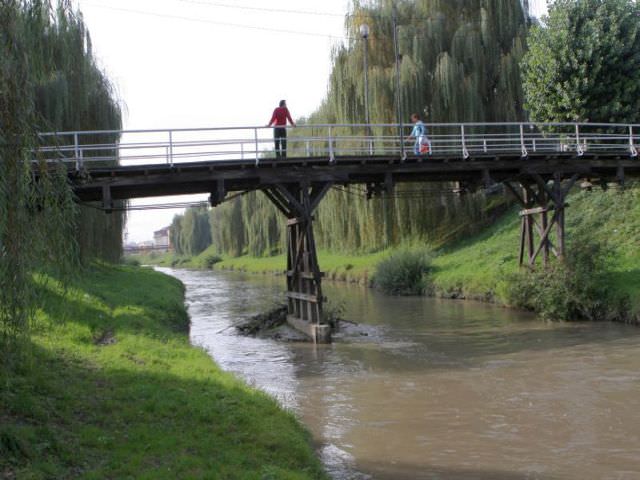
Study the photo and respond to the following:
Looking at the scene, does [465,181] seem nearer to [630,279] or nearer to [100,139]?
[630,279]

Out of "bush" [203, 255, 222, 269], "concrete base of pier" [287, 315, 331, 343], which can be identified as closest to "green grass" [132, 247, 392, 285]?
"bush" [203, 255, 222, 269]

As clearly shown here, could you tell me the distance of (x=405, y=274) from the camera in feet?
96.2

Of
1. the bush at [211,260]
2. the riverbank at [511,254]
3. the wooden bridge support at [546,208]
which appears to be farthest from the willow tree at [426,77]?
the bush at [211,260]

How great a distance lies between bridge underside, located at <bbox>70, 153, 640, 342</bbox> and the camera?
1641cm

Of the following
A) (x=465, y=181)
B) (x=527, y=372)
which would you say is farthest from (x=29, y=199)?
(x=465, y=181)

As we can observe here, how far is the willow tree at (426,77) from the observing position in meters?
29.3

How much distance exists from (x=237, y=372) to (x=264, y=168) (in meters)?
5.69

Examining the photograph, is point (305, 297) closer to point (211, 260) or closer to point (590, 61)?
point (590, 61)

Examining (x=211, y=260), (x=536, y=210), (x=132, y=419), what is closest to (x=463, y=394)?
(x=132, y=419)

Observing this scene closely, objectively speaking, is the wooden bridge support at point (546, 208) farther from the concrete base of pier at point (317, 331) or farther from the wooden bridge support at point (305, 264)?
the concrete base of pier at point (317, 331)

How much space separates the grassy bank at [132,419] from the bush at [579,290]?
1104 centimetres

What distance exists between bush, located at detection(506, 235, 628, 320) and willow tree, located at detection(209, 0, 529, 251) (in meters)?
10.4

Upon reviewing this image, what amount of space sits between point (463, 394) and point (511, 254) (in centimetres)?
1640

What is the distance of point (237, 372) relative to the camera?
13758 mm
